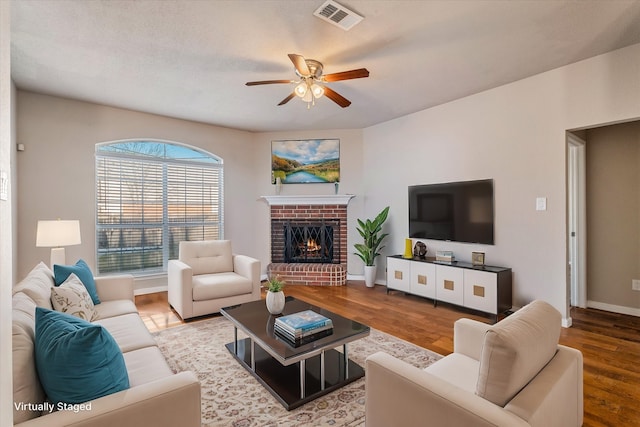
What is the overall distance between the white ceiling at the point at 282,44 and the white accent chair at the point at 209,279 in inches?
79.5

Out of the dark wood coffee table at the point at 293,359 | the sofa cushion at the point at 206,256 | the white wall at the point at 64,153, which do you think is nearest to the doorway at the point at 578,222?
the dark wood coffee table at the point at 293,359

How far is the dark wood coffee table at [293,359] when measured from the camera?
6.48 feet

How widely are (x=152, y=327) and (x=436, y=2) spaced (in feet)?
12.8

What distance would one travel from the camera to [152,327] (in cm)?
327

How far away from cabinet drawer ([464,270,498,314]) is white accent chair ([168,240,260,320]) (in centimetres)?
250

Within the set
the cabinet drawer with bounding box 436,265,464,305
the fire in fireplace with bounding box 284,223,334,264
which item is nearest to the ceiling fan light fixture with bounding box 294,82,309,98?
the cabinet drawer with bounding box 436,265,464,305

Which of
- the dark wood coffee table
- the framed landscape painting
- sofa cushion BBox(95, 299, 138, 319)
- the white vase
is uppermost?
the framed landscape painting

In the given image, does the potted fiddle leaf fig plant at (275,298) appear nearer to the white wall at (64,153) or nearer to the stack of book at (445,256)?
the stack of book at (445,256)

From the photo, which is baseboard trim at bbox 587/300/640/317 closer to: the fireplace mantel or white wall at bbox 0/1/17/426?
the fireplace mantel

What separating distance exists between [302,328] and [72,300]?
5.27 feet

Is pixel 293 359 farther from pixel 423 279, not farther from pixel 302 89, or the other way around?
pixel 423 279

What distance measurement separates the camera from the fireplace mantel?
5.39 metres

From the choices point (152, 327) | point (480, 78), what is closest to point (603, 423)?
point (480, 78)

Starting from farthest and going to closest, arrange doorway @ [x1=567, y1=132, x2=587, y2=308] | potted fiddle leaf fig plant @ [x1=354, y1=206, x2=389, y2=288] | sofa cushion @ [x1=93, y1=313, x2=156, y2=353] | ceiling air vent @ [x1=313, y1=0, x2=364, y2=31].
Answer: potted fiddle leaf fig plant @ [x1=354, y1=206, x2=389, y2=288] → doorway @ [x1=567, y1=132, x2=587, y2=308] → ceiling air vent @ [x1=313, y1=0, x2=364, y2=31] → sofa cushion @ [x1=93, y1=313, x2=156, y2=353]
